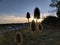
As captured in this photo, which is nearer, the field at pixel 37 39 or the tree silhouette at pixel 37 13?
the tree silhouette at pixel 37 13

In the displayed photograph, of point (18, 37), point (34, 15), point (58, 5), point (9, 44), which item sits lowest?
point (9, 44)

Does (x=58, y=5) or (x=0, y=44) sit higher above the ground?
(x=58, y=5)

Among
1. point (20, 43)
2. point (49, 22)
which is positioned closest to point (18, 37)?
point (20, 43)

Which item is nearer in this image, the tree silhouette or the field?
the tree silhouette

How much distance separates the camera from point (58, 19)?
113 ft

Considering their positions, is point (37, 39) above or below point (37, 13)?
below

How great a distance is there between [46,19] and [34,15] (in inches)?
878

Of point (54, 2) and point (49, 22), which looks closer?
point (49, 22)

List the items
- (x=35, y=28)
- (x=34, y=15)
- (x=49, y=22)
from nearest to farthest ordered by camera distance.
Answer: (x=35, y=28)
(x=34, y=15)
(x=49, y=22)

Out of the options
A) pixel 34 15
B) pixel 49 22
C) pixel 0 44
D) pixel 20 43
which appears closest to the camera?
pixel 20 43

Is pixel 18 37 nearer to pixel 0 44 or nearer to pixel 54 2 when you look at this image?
pixel 0 44

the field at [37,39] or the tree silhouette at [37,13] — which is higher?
the tree silhouette at [37,13]

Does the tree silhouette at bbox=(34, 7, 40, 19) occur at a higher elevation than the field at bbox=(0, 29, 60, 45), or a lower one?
higher

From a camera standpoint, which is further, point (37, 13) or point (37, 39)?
point (37, 39)
